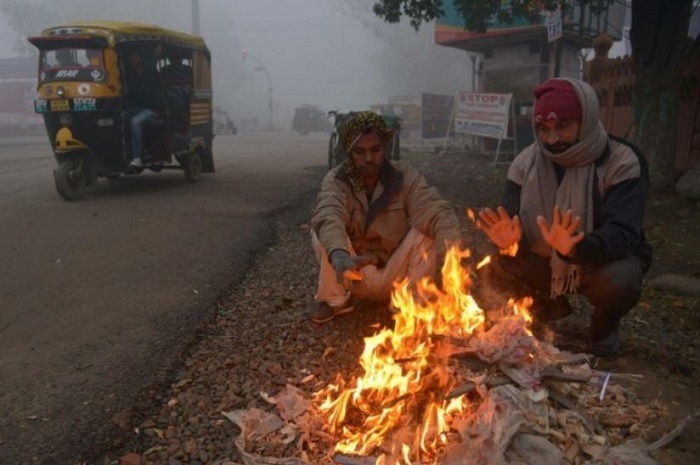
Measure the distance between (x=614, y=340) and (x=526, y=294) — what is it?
635 mm

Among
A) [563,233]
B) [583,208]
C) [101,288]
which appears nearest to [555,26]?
[583,208]

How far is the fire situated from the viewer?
8.16 feet

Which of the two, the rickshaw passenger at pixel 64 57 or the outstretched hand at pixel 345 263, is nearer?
the outstretched hand at pixel 345 263

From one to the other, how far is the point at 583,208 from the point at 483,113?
1210 cm

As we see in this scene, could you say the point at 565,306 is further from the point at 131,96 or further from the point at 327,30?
the point at 327,30

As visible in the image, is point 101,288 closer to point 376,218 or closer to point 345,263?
point 376,218

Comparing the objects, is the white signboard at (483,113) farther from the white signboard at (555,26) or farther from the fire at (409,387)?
the fire at (409,387)

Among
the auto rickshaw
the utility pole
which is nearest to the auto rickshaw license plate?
the auto rickshaw

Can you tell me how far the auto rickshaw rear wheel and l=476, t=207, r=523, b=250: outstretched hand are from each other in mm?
8418

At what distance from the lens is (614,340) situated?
340cm

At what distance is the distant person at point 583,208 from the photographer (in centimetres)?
305

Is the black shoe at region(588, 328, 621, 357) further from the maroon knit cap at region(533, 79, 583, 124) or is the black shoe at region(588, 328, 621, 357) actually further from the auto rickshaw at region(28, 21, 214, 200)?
the auto rickshaw at region(28, 21, 214, 200)

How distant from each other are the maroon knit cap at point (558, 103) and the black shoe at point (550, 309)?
1253 millimetres

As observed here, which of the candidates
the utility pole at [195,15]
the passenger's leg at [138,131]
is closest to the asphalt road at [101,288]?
the passenger's leg at [138,131]
